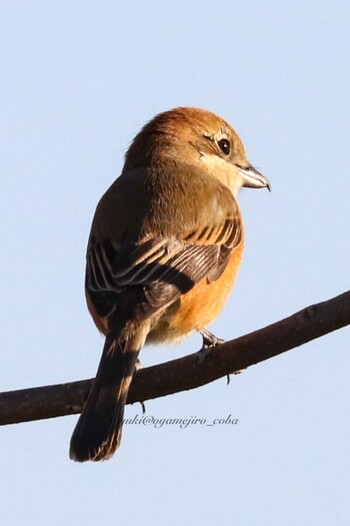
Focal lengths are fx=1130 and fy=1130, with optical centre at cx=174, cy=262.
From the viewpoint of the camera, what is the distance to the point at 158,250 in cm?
648

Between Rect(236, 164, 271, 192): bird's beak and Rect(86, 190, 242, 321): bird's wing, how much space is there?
1.31m

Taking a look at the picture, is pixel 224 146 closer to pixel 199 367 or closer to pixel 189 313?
pixel 189 313

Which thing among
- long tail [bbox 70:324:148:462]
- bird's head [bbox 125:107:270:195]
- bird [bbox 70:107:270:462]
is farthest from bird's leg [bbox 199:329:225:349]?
bird's head [bbox 125:107:270:195]

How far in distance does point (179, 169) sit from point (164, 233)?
1.18 meters

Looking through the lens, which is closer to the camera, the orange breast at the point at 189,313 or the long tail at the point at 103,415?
the long tail at the point at 103,415

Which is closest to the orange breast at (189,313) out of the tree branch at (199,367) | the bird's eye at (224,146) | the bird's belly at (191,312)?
the bird's belly at (191,312)

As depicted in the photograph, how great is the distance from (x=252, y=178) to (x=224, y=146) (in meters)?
0.32

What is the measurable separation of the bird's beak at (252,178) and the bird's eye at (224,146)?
0.45 ft

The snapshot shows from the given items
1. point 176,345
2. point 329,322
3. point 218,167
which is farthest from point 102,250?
point 329,322

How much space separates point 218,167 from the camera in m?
8.30

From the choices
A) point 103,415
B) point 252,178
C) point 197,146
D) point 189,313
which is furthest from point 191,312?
point 252,178

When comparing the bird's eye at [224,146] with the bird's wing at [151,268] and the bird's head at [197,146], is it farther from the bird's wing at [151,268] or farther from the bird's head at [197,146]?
the bird's wing at [151,268]

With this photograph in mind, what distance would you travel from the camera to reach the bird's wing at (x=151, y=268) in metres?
6.06

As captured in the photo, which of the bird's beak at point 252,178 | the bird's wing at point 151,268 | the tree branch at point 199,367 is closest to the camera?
the tree branch at point 199,367
